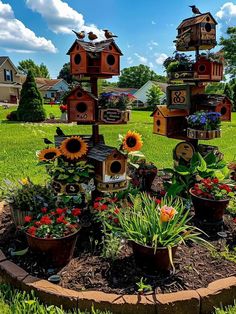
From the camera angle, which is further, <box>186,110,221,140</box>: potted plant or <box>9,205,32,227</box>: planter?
<box>186,110,221,140</box>: potted plant

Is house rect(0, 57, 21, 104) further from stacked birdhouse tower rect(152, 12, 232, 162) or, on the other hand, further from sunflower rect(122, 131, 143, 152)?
sunflower rect(122, 131, 143, 152)

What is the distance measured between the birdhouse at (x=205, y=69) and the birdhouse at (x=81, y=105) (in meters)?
1.61

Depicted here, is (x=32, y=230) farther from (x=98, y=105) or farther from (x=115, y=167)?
(x=98, y=105)

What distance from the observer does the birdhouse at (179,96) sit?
177 inches

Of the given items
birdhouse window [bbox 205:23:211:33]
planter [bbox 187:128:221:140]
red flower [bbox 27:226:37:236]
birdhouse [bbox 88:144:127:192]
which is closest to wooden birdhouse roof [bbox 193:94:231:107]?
A: planter [bbox 187:128:221:140]

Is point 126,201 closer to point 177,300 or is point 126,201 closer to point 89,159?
point 89,159

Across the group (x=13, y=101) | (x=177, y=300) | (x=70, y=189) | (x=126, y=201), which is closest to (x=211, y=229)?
(x=126, y=201)

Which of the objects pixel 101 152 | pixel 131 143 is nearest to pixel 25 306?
pixel 101 152

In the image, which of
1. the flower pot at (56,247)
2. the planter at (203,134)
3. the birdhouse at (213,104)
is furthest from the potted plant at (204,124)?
the flower pot at (56,247)

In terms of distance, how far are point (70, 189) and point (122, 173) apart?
22.8 inches

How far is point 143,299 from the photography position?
2.48 metres

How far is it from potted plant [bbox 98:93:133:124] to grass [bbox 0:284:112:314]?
1.90m

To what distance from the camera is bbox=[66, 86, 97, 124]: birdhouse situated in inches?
143

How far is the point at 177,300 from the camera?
8.14 feet
